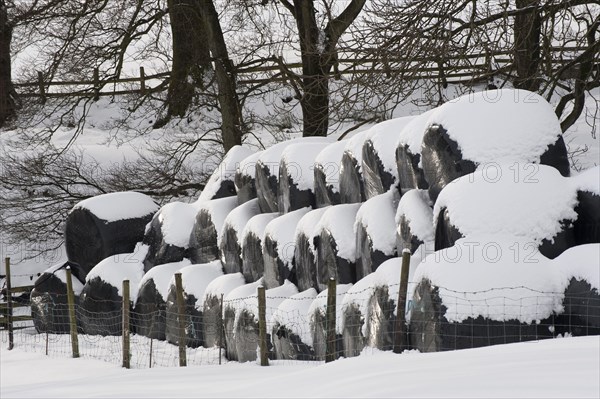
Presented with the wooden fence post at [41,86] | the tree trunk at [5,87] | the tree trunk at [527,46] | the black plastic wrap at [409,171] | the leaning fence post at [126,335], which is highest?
the tree trunk at [5,87]

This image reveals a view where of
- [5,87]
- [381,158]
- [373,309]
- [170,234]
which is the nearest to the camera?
[373,309]

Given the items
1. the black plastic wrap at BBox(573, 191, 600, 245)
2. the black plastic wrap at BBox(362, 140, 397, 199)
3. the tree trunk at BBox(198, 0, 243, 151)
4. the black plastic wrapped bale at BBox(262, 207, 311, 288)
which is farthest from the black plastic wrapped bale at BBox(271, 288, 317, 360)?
the tree trunk at BBox(198, 0, 243, 151)

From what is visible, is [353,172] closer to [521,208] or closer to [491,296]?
[521,208]

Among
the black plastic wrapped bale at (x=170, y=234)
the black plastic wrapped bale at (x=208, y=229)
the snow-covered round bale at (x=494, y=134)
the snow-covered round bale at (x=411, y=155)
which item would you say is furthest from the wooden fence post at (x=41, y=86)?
the snow-covered round bale at (x=494, y=134)

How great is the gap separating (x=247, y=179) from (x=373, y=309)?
491cm

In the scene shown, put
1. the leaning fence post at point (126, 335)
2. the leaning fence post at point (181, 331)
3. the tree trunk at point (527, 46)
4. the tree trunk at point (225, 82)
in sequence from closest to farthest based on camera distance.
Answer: the leaning fence post at point (181, 331) < the leaning fence post at point (126, 335) < the tree trunk at point (527, 46) < the tree trunk at point (225, 82)

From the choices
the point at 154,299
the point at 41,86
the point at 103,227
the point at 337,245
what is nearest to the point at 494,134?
the point at 337,245

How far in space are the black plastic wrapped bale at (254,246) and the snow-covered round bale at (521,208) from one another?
4.15 meters

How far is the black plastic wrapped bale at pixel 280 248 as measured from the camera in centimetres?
1205

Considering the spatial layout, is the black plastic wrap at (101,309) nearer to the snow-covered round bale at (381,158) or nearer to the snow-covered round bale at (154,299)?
the snow-covered round bale at (154,299)

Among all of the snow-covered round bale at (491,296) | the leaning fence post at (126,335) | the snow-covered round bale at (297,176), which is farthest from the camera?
the snow-covered round bale at (297,176)

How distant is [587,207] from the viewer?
883 cm

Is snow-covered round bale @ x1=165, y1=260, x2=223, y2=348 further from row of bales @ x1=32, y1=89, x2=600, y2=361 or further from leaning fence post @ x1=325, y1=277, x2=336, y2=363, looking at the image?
leaning fence post @ x1=325, y1=277, x2=336, y2=363

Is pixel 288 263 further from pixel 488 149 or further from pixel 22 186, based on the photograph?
pixel 22 186
